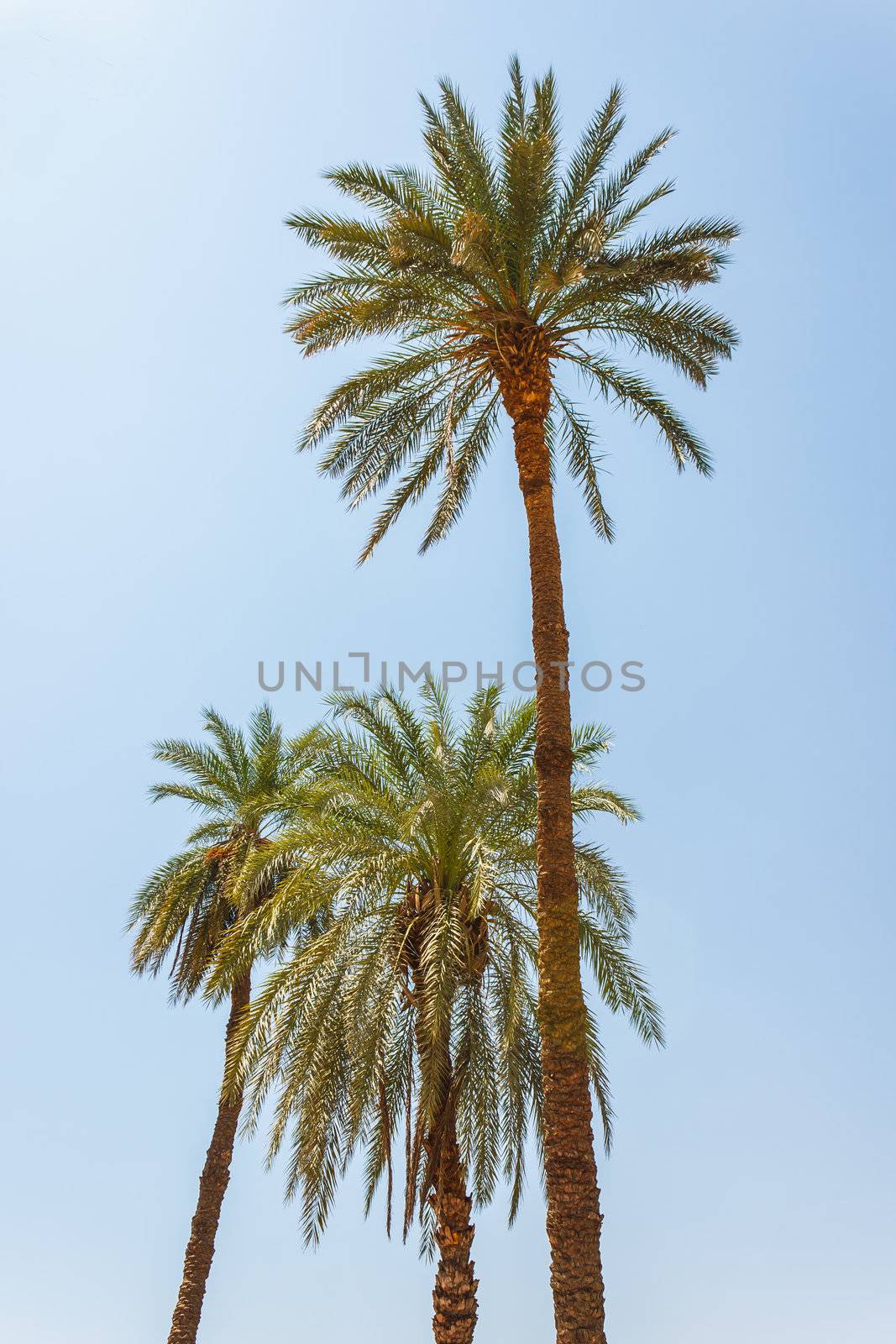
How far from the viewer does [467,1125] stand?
13.5 meters

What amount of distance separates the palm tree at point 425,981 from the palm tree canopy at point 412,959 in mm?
25

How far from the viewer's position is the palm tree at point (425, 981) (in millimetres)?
13102

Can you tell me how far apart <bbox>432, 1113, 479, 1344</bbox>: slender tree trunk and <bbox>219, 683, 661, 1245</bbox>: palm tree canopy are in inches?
8.9

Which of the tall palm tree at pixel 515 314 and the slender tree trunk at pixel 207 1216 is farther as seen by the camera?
the slender tree trunk at pixel 207 1216

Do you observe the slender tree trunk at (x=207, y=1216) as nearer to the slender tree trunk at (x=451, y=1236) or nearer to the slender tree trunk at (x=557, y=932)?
the slender tree trunk at (x=451, y=1236)

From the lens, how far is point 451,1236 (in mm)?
13953

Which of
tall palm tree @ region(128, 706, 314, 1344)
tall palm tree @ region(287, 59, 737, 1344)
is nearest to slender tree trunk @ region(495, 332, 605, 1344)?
tall palm tree @ region(287, 59, 737, 1344)

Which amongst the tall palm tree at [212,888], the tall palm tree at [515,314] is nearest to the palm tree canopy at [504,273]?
the tall palm tree at [515,314]

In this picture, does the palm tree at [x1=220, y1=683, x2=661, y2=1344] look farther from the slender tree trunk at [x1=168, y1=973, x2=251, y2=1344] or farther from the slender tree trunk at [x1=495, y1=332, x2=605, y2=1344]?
the slender tree trunk at [x1=168, y1=973, x2=251, y2=1344]

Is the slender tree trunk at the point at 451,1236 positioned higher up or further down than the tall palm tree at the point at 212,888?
further down

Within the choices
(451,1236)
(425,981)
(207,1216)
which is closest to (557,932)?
(425,981)

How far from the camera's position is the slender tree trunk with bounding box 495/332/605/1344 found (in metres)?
9.01

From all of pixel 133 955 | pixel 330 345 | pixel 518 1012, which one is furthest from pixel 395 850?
pixel 133 955

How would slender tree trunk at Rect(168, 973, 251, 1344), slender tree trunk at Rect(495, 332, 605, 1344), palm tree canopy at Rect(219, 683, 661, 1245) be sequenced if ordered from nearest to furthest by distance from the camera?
slender tree trunk at Rect(495, 332, 605, 1344)
palm tree canopy at Rect(219, 683, 661, 1245)
slender tree trunk at Rect(168, 973, 251, 1344)
